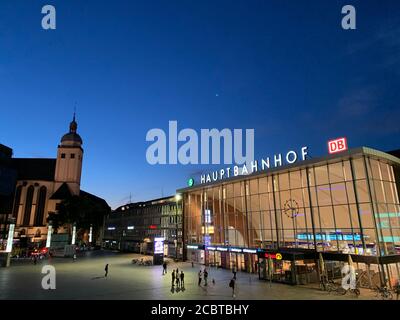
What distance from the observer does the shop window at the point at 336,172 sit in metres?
33.2

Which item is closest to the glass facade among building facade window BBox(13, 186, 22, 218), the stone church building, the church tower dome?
the stone church building

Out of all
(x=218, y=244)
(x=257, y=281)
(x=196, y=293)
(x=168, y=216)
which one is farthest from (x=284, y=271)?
(x=168, y=216)

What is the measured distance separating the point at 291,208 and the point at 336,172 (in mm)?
7913

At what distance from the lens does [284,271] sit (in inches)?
1323

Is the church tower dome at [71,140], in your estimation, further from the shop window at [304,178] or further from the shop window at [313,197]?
the shop window at [313,197]

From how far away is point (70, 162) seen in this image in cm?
11206

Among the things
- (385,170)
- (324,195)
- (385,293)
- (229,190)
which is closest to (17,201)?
(229,190)

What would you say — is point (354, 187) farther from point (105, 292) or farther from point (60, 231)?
point (60, 231)

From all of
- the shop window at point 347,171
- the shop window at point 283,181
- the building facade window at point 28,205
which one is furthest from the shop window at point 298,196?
the building facade window at point 28,205

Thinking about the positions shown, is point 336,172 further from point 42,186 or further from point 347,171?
point 42,186

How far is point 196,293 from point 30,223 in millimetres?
98575

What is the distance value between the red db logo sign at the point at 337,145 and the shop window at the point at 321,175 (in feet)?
10.3

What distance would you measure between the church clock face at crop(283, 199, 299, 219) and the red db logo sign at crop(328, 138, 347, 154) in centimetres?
900

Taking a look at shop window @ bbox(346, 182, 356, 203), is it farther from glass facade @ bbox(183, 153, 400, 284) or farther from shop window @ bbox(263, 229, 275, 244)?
shop window @ bbox(263, 229, 275, 244)
